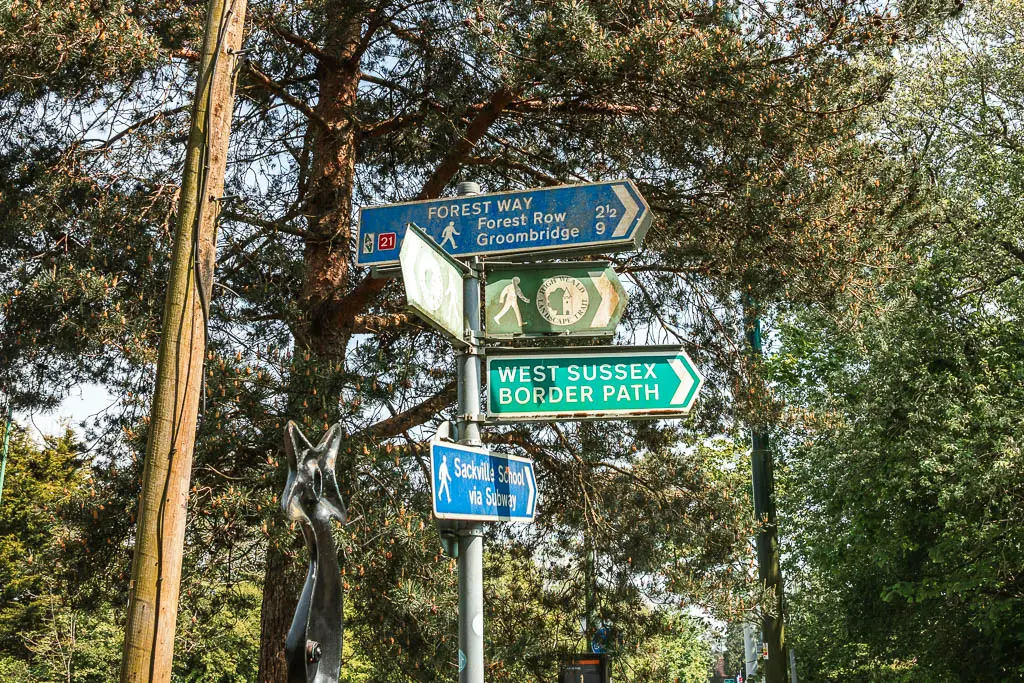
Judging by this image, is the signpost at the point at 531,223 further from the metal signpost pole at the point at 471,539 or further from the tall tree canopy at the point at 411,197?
the tall tree canopy at the point at 411,197

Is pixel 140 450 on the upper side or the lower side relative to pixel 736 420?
lower

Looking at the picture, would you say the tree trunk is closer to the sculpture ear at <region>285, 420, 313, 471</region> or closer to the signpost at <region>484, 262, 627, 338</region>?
the sculpture ear at <region>285, 420, 313, 471</region>

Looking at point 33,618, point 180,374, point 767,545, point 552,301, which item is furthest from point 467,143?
point 33,618

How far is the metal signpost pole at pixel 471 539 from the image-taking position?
12.0ft

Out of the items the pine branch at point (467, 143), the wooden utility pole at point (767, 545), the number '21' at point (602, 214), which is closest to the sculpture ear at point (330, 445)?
the number '21' at point (602, 214)

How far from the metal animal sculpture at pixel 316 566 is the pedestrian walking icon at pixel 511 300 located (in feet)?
2.81

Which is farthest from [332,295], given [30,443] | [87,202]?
[30,443]

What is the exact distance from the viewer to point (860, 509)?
1920cm

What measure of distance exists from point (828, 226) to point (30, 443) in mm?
27189

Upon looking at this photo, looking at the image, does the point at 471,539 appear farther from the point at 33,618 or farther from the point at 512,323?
the point at 33,618

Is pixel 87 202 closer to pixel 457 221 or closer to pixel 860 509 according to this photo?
pixel 457 221

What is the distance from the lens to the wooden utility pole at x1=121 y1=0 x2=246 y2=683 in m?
5.04

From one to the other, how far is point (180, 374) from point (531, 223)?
2.27m

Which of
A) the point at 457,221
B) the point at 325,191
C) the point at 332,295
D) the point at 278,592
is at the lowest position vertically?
the point at 278,592
